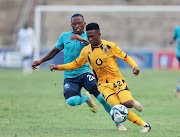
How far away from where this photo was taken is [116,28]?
33.2 metres

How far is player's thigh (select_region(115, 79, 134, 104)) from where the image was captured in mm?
7543

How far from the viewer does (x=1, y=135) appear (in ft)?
24.1

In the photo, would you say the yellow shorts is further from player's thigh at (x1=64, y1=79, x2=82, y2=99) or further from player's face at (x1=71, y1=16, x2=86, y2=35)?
player's face at (x1=71, y1=16, x2=86, y2=35)

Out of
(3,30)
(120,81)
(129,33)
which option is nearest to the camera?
(120,81)

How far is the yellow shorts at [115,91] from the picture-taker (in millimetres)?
7620

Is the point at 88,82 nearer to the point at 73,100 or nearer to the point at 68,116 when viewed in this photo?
the point at 73,100

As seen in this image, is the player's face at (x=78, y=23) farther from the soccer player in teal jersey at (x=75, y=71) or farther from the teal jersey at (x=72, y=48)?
the teal jersey at (x=72, y=48)

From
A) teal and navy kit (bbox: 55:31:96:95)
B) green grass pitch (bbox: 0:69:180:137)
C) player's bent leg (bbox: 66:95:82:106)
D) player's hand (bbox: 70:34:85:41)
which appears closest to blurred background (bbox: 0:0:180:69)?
green grass pitch (bbox: 0:69:180:137)

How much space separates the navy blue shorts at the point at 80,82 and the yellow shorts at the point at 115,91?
1.17m

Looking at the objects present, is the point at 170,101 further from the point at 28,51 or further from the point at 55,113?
the point at 28,51

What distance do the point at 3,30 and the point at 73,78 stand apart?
26634 mm

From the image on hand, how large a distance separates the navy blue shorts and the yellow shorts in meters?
1.17

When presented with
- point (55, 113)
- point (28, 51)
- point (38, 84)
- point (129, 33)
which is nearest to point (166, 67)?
point (129, 33)

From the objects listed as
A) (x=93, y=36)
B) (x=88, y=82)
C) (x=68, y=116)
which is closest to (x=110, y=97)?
(x=93, y=36)
